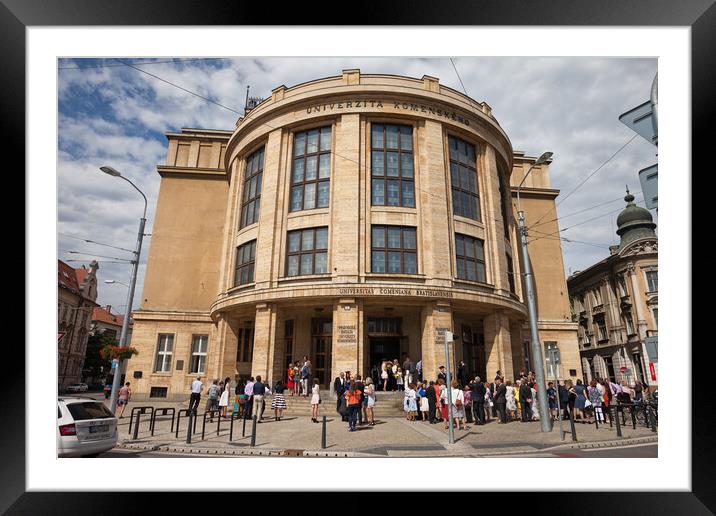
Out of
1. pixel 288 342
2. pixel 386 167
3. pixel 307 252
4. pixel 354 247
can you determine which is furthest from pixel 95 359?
pixel 386 167

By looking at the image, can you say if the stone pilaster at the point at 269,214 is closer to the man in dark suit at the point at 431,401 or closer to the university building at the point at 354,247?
the university building at the point at 354,247

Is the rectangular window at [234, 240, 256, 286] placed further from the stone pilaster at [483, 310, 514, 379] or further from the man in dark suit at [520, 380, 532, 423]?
the man in dark suit at [520, 380, 532, 423]

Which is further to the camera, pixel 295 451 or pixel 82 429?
pixel 295 451

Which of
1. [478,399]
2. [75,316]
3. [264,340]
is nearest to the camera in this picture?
[478,399]

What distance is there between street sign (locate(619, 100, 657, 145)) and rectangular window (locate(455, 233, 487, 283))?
14424 millimetres

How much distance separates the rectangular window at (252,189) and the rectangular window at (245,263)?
5.08ft

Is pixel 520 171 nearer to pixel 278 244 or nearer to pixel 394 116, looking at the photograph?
pixel 394 116

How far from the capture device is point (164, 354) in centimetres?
2567

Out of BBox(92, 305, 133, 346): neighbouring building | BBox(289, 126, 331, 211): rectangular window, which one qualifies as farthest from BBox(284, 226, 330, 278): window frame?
BBox(92, 305, 133, 346): neighbouring building

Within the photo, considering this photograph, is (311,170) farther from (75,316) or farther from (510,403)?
(75,316)

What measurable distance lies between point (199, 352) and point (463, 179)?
20.5 meters

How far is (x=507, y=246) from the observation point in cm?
2484
